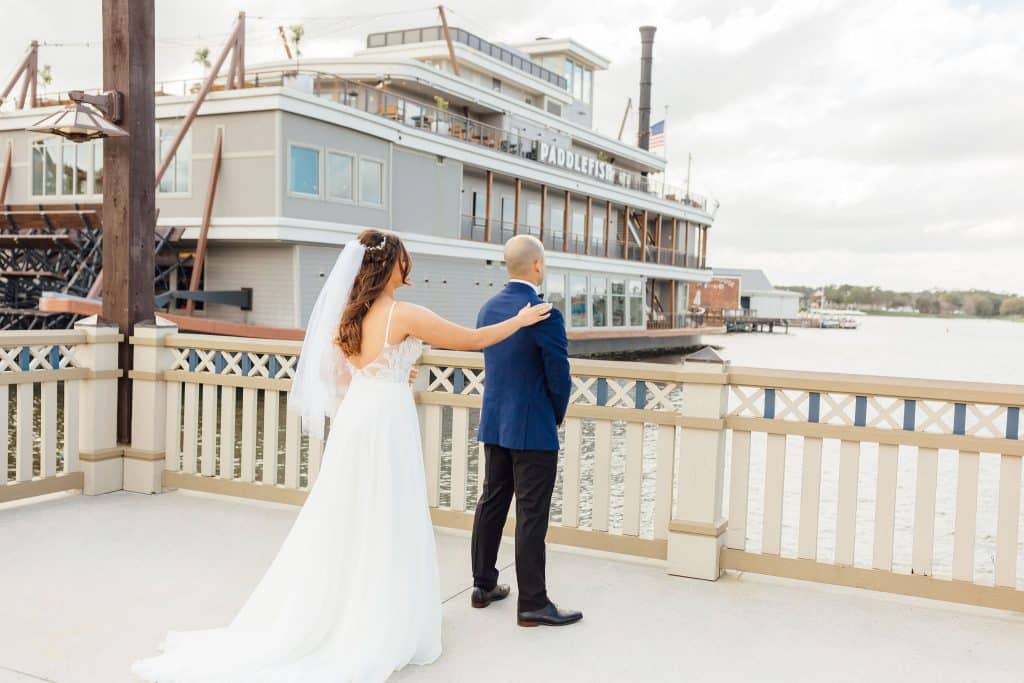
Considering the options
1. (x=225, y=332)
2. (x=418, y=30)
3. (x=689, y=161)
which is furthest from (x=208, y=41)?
(x=689, y=161)

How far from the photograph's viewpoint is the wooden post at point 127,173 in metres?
6.82

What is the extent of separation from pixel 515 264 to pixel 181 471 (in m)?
3.99

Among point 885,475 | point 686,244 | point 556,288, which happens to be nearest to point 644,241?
point 686,244

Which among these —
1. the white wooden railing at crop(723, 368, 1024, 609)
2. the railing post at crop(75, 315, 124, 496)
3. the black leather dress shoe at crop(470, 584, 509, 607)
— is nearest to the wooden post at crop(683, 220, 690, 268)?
the railing post at crop(75, 315, 124, 496)

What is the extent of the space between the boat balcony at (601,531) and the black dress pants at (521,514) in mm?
210

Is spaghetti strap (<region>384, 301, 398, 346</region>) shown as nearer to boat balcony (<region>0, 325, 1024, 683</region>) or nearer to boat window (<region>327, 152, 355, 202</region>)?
boat balcony (<region>0, 325, 1024, 683</region>)

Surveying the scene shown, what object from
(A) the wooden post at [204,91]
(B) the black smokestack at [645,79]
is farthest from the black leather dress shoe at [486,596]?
(B) the black smokestack at [645,79]

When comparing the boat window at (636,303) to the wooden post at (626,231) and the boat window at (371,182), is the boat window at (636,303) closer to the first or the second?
the wooden post at (626,231)

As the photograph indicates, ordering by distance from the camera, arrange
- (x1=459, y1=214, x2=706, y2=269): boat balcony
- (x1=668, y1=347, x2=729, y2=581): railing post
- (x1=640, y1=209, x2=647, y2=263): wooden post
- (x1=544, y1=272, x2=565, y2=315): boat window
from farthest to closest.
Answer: (x1=640, y1=209, x2=647, y2=263): wooden post < (x1=544, y1=272, x2=565, y2=315): boat window < (x1=459, y1=214, x2=706, y2=269): boat balcony < (x1=668, y1=347, x2=729, y2=581): railing post

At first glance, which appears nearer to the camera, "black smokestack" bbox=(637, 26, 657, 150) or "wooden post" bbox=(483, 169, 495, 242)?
"wooden post" bbox=(483, 169, 495, 242)

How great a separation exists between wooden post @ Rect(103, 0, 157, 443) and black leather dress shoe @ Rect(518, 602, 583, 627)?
13.4 ft

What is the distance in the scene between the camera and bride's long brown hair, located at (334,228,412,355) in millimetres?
3729

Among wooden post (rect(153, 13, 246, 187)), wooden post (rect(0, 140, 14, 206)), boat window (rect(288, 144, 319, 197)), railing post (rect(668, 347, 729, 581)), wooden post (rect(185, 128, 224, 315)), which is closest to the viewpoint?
railing post (rect(668, 347, 729, 581))

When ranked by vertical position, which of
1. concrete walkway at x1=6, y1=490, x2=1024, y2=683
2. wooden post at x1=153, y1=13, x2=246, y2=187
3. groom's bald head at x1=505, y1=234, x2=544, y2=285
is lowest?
concrete walkway at x1=6, y1=490, x2=1024, y2=683
